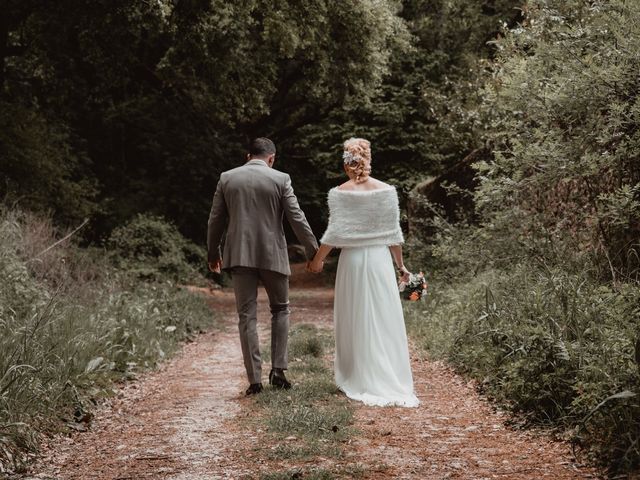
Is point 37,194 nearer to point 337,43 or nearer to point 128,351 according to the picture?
point 337,43

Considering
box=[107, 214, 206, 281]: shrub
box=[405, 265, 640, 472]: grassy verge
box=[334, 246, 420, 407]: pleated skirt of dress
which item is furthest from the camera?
box=[107, 214, 206, 281]: shrub

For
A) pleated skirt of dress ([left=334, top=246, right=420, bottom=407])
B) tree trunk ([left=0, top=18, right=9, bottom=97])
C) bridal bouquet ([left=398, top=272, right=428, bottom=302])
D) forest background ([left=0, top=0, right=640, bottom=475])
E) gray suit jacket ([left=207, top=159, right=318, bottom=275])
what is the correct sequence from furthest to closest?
1. tree trunk ([left=0, top=18, right=9, bottom=97])
2. bridal bouquet ([left=398, top=272, right=428, bottom=302])
3. gray suit jacket ([left=207, top=159, right=318, bottom=275])
4. pleated skirt of dress ([left=334, top=246, right=420, bottom=407])
5. forest background ([left=0, top=0, right=640, bottom=475])

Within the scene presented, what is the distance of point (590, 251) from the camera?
26.5 ft

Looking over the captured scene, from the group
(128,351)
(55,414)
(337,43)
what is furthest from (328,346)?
(337,43)

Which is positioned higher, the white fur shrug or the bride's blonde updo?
the bride's blonde updo

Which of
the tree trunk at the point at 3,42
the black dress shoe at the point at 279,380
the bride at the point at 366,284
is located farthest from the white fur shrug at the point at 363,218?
the tree trunk at the point at 3,42

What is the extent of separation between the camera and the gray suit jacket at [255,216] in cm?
705

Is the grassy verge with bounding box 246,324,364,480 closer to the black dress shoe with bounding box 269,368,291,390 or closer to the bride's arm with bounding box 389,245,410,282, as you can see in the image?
the black dress shoe with bounding box 269,368,291,390

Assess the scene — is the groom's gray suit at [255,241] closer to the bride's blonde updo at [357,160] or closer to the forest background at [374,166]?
the bride's blonde updo at [357,160]

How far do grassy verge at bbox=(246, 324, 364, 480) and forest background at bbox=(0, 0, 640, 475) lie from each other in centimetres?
138

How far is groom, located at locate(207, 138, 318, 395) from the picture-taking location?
7059 millimetres

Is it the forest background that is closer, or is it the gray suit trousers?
the forest background

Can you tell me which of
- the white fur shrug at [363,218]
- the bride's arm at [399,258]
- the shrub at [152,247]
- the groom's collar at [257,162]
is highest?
the groom's collar at [257,162]

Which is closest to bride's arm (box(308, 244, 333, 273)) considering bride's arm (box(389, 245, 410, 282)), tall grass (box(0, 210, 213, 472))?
bride's arm (box(389, 245, 410, 282))
